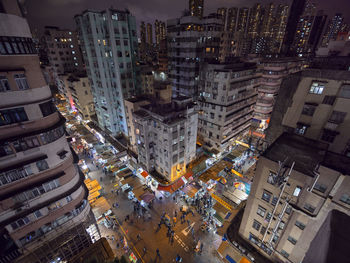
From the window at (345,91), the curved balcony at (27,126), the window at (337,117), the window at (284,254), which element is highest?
the window at (345,91)

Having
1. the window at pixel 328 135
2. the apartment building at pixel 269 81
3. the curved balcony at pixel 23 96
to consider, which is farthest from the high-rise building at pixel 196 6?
the curved balcony at pixel 23 96

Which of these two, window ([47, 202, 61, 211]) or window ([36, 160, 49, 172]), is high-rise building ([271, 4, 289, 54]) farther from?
window ([47, 202, 61, 211])

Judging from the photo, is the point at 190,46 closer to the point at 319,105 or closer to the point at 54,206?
the point at 319,105

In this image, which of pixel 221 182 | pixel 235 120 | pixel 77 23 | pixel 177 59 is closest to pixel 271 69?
pixel 235 120

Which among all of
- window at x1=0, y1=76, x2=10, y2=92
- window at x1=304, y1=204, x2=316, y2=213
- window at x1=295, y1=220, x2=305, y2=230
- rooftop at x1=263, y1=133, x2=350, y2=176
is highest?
A: window at x1=0, y1=76, x2=10, y2=92

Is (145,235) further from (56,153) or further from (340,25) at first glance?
(340,25)

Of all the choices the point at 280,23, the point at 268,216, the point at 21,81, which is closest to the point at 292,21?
the point at 280,23

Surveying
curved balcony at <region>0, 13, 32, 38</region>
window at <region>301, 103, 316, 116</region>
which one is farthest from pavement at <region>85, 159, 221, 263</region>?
curved balcony at <region>0, 13, 32, 38</region>

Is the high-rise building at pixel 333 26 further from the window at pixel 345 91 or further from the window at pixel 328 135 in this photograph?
the window at pixel 328 135
